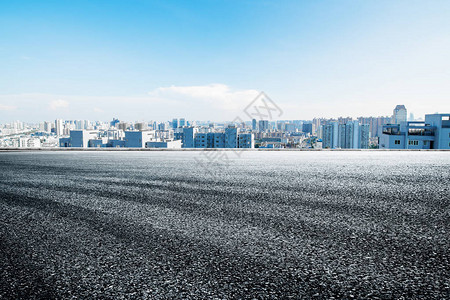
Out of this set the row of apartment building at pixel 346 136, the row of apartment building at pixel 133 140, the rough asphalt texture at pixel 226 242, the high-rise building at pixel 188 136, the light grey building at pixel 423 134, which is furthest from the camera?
the row of apartment building at pixel 346 136

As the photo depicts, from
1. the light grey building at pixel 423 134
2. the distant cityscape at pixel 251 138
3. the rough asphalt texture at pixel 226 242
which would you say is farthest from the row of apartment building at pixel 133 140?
the light grey building at pixel 423 134

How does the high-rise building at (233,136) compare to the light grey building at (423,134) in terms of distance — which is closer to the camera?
the high-rise building at (233,136)

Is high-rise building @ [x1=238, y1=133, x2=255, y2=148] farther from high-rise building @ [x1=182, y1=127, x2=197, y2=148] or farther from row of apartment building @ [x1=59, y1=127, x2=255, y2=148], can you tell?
high-rise building @ [x1=182, y1=127, x2=197, y2=148]

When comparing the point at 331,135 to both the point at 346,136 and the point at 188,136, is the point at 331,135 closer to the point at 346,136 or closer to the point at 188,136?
the point at 346,136

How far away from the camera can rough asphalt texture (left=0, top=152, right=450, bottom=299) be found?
129cm

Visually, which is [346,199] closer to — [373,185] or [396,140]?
[373,185]

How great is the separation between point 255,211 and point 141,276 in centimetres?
138

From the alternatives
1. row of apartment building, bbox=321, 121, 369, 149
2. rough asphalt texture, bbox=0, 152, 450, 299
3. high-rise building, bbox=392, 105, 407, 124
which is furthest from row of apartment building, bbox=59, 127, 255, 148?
high-rise building, bbox=392, 105, 407, 124

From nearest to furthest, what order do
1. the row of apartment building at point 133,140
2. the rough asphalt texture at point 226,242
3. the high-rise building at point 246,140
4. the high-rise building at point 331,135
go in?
the rough asphalt texture at point 226,242, the row of apartment building at point 133,140, the high-rise building at point 246,140, the high-rise building at point 331,135

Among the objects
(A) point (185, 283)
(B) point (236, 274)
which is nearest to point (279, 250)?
(B) point (236, 274)

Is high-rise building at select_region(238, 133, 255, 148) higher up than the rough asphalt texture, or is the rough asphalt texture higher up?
high-rise building at select_region(238, 133, 255, 148)

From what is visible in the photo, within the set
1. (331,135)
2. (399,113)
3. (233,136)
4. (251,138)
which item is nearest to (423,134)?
(331,135)

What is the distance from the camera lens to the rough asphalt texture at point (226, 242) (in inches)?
50.7

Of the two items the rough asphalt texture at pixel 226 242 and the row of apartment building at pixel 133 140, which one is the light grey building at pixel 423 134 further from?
the rough asphalt texture at pixel 226 242
